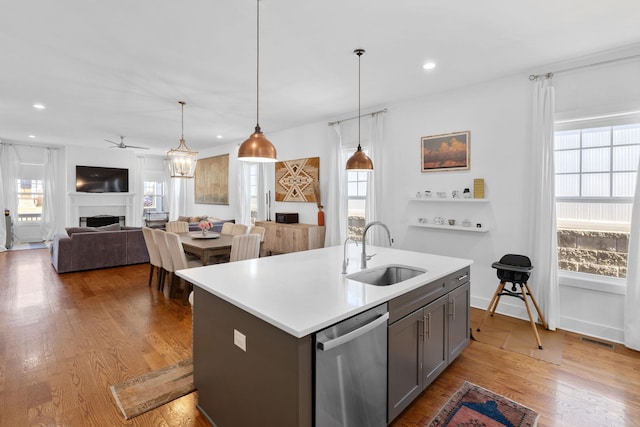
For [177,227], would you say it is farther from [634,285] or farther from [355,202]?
[634,285]

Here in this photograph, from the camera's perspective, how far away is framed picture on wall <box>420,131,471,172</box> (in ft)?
13.3

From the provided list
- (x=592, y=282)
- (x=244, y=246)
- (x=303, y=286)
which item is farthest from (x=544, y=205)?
(x=244, y=246)

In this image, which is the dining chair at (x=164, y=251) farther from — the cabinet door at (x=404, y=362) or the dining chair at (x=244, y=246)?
the cabinet door at (x=404, y=362)

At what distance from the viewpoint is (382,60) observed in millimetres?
3264

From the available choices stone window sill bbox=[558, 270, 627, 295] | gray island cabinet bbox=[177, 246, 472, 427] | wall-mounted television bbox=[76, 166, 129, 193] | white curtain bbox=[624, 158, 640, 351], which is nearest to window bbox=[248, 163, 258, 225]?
wall-mounted television bbox=[76, 166, 129, 193]

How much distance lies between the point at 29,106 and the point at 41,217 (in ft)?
17.5

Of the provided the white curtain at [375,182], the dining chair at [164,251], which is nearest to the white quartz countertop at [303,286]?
the white curtain at [375,182]

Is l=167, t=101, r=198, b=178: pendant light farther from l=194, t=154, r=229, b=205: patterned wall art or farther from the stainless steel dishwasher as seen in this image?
the stainless steel dishwasher

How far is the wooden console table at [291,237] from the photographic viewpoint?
18.5 feet

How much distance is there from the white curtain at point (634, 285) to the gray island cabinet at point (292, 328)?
1739 millimetres

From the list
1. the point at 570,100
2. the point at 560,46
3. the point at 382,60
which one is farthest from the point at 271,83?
the point at 570,100

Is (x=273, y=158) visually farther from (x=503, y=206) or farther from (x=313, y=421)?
(x=503, y=206)

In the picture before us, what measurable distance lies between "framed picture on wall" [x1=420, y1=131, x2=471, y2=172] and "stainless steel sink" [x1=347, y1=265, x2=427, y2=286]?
85.2 inches

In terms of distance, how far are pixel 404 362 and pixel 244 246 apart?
2735 mm
